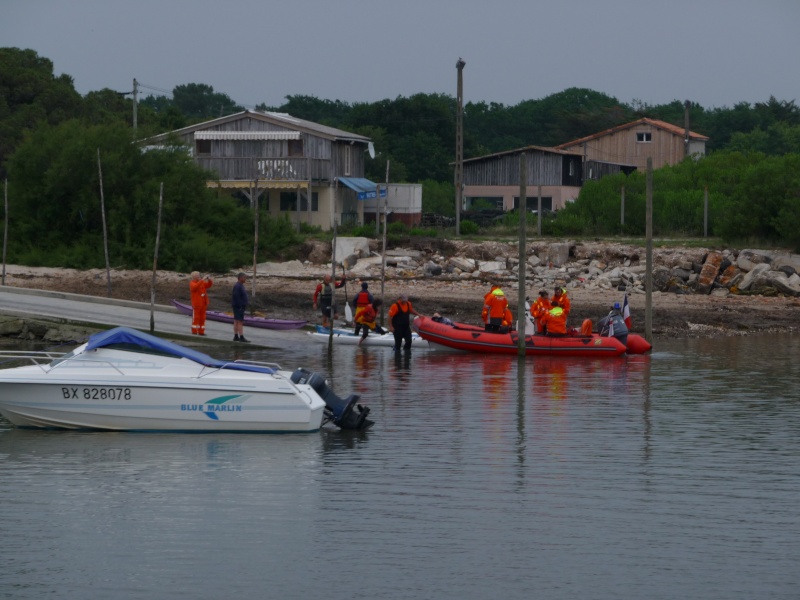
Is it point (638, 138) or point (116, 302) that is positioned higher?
point (638, 138)

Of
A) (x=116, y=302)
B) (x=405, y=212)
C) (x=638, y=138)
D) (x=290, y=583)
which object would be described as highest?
(x=638, y=138)

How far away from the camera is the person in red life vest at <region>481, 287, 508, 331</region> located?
2700 cm

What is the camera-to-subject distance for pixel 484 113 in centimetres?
10912

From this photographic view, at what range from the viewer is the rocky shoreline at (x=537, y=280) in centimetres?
3466

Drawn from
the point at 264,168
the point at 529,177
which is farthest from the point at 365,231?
the point at 529,177

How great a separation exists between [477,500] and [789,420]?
7.80 meters

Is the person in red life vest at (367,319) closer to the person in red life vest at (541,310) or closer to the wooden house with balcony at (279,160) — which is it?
the person in red life vest at (541,310)

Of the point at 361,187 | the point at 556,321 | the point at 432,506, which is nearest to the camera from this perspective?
the point at 432,506

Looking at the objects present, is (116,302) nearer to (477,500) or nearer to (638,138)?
(477,500)

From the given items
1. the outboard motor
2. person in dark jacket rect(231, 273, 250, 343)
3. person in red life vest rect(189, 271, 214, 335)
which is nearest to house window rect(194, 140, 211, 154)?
person in red life vest rect(189, 271, 214, 335)

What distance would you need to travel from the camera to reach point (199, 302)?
27.2m

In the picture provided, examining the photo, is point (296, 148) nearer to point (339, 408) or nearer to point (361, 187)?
point (361, 187)

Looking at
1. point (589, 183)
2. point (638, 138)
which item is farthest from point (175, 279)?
point (638, 138)

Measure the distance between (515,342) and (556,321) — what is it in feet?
3.38
